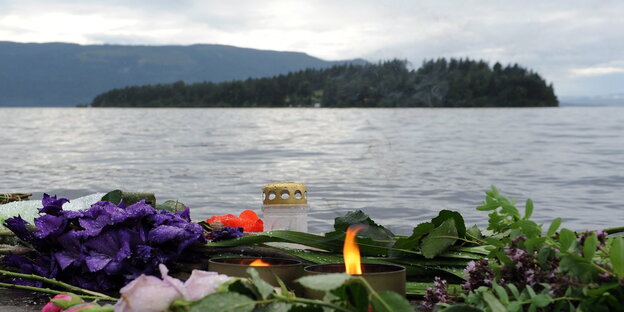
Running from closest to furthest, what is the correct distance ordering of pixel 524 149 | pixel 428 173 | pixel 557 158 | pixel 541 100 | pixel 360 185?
pixel 360 185
pixel 428 173
pixel 557 158
pixel 524 149
pixel 541 100

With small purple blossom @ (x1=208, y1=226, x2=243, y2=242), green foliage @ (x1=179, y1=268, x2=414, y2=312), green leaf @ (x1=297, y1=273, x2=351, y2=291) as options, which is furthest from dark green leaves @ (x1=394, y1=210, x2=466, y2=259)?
green leaf @ (x1=297, y1=273, x2=351, y2=291)

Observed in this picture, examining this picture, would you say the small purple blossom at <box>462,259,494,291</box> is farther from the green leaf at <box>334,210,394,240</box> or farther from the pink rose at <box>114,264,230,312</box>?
the pink rose at <box>114,264,230,312</box>

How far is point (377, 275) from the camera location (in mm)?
1874

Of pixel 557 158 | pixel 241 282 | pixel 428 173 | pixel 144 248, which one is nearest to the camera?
pixel 241 282

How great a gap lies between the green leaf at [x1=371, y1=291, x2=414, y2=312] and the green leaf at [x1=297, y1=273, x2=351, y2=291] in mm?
68

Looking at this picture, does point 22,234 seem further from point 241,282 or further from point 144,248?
point 241,282

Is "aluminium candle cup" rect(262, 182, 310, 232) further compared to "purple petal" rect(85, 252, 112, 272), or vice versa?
"aluminium candle cup" rect(262, 182, 310, 232)

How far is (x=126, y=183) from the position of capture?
66.5 ft

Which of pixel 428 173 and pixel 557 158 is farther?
pixel 557 158

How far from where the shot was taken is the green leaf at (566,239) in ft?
6.07

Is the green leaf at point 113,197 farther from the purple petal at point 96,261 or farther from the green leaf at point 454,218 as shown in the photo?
the green leaf at point 454,218

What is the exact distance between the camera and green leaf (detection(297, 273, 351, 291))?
4.50 feet

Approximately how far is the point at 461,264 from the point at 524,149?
98.3 ft

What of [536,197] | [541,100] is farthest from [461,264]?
[541,100]
